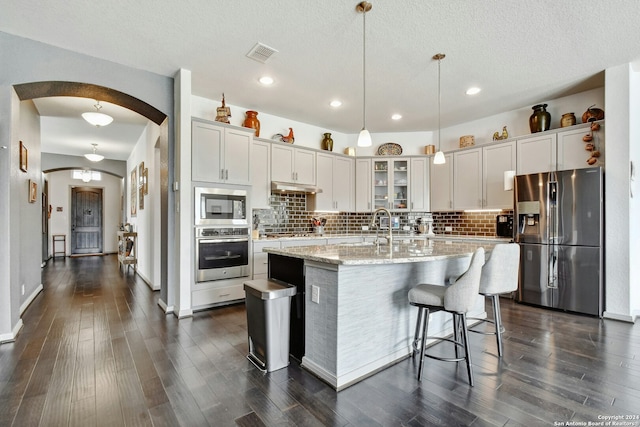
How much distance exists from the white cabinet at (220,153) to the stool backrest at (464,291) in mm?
3022

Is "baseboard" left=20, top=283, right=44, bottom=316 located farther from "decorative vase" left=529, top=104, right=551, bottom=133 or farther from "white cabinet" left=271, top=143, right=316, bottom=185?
"decorative vase" left=529, top=104, right=551, bottom=133

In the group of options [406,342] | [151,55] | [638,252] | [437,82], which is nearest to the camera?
[406,342]

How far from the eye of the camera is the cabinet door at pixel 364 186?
231 inches

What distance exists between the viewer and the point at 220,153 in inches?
154

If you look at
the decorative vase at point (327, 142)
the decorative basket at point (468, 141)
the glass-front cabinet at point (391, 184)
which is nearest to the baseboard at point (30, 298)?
the decorative vase at point (327, 142)

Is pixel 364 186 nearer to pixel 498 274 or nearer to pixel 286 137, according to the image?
pixel 286 137

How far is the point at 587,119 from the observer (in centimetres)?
392

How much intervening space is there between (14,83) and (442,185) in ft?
19.1

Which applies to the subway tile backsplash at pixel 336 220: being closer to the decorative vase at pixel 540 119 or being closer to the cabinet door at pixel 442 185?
the cabinet door at pixel 442 185

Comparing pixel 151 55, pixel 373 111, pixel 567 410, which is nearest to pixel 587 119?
pixel 373 111

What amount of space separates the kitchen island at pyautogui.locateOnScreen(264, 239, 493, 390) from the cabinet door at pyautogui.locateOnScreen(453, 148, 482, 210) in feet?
9.45

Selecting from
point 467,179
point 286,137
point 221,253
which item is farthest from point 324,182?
point 467,179

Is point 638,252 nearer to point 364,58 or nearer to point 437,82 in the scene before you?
point 437,82

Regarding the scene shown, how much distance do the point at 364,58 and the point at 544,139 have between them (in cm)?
297
